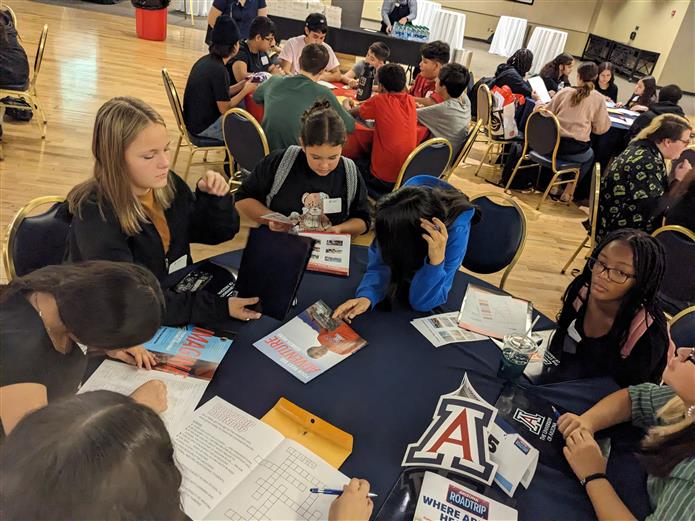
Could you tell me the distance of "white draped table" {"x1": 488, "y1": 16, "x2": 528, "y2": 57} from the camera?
11858mm

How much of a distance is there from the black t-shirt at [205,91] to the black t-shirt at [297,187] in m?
1.66

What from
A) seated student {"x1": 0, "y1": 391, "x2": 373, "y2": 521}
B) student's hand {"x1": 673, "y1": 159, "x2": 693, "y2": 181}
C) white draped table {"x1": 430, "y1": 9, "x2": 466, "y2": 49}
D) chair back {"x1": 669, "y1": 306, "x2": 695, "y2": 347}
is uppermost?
white draped table {"x1": 430, "y1": 9, "x2": 466, "y2": 49}

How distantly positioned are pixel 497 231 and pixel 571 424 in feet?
3.94

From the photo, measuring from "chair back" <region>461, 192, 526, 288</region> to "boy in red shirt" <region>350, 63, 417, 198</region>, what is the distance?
4.12ft

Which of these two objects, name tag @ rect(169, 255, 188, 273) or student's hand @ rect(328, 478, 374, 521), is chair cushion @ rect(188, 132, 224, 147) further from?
student's hand @ rect(328, 478, 374, 521)

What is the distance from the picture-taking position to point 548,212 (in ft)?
16.2

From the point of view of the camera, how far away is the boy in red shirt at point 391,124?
11.3 ft

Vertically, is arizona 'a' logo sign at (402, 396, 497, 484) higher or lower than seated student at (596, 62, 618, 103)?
lower

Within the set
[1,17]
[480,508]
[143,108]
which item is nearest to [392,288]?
[480,508]

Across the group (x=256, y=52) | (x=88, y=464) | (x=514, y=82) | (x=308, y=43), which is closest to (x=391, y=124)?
(x=308, y=43)

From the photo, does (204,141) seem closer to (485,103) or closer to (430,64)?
(430,64)

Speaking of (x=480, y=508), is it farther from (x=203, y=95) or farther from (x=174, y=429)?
(x=203, y=95)

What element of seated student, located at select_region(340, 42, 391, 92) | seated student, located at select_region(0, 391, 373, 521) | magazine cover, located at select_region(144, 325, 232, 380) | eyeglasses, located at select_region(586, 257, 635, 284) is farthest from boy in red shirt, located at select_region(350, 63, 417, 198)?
seated student, located at select_region(0, 391, 373, 521)

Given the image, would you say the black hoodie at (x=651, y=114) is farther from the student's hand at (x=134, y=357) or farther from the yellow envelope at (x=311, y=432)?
the student's hand at (x=134, y=357)
